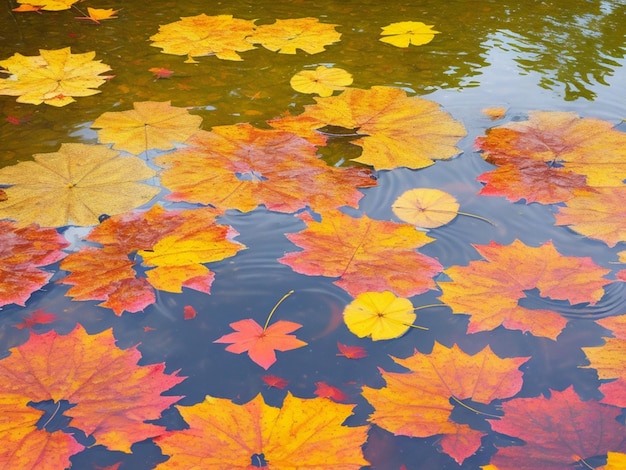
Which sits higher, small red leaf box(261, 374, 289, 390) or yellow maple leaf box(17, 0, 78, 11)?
yellow maple leaf box(17, 0, 78, 11)

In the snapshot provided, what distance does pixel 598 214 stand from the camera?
1776 millimetres

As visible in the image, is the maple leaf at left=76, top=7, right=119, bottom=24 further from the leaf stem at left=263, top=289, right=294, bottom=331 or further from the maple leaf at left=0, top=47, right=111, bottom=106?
the leaf stem at left=263, top=289, right=294, bottom=331

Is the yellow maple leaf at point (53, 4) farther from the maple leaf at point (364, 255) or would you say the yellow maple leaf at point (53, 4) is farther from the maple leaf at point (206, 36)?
the maple leaf at point (364, 255)

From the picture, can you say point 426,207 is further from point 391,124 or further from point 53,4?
point 53,4

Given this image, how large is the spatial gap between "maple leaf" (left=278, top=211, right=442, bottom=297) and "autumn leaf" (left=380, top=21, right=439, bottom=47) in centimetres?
123

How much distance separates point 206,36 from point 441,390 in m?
1.98

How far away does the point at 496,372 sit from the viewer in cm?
133

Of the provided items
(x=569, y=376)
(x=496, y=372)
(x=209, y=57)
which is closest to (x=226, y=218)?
(x=496, y=372)

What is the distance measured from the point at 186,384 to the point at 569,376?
75cm

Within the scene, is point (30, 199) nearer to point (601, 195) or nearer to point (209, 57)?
point (209, 57)

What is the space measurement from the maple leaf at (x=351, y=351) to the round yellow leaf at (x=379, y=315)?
1.5 inches

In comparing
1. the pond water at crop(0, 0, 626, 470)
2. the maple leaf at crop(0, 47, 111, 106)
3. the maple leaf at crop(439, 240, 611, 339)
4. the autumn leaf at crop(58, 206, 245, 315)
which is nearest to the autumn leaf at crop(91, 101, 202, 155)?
the pond water at crop(0, 0, 626, 470)

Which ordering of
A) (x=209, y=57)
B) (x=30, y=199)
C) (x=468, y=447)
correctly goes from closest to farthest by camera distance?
(x=468, y=447)
(x=30, y=199)
(x=209, y=57)

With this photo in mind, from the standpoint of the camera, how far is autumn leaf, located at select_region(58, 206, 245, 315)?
1.55 metres
